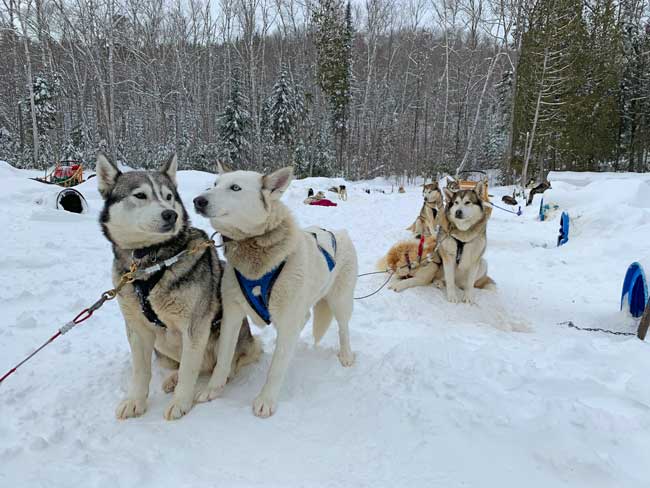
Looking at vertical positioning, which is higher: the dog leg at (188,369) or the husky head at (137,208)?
the husky head at (137,208)

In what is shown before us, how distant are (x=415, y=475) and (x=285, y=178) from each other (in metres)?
1.67

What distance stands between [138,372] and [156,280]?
598 millimetres

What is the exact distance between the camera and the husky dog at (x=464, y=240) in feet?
16.7

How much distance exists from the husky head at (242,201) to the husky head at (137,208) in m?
0.18

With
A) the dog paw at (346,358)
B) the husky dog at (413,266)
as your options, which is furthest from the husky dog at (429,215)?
the dog paw at (346,358)

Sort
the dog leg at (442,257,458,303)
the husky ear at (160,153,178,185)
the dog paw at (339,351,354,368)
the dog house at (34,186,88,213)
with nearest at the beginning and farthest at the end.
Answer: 1. the husky ear at (160,153,178,185)
2. the dog paw at (339,351,354,368)
3. the dog leg at (442,257,458,303)
4. the dog house at (34,186,88,213)

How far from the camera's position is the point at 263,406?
2260mm

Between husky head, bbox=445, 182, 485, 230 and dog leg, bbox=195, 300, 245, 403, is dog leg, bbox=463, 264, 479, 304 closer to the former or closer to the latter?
husky head, bbox=445, 182, 485, 230

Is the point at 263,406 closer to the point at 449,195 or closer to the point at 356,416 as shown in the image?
the point at 356,416

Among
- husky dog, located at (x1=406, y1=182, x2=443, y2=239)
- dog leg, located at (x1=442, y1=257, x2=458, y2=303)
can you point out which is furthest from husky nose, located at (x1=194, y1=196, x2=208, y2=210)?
husky dog, located at (x1=406, y1=182, x2=443, y2=239)

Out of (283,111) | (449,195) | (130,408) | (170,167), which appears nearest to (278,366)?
(130,408)

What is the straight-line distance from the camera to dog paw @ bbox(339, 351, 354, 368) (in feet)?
9.25

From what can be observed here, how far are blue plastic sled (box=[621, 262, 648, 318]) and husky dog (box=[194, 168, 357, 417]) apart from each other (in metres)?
3.27

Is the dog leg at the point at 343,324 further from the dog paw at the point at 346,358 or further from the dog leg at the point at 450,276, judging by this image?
the dog leg at the point at 450,276
